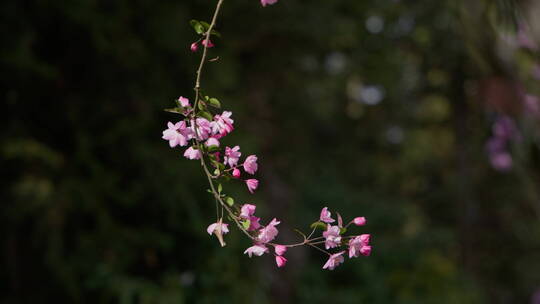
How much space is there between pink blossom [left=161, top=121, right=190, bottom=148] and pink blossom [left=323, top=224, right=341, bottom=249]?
320 mm

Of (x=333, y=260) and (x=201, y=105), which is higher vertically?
(x=201, y=105)

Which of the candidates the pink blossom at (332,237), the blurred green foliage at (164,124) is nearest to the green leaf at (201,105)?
the pink blossom at (332,237)

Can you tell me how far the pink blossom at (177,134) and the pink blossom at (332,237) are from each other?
0.32 meters

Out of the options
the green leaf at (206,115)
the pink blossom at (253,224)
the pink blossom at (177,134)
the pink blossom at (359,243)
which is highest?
the green leaf at (206,115)

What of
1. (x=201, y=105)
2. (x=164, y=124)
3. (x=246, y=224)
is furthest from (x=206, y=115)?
(x=164, y=124)

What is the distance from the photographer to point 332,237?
103 cm

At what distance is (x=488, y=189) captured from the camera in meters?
5.11

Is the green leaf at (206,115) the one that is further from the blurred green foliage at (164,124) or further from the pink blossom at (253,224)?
the blurred green foliage at (164,124)

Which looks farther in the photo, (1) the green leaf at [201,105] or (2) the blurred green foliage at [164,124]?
(2) the blurred green foliage at [164,124]

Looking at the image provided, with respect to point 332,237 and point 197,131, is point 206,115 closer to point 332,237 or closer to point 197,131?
point 197,131

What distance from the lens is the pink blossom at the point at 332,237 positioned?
103cm

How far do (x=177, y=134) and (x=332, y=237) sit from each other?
35 cm

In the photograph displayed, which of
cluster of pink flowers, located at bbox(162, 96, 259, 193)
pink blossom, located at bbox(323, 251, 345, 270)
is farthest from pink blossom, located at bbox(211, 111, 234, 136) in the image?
pink blossom, located at bbox(323, 251, 345, 270)

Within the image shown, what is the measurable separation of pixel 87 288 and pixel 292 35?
1836 millimetres
